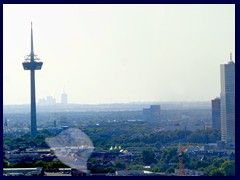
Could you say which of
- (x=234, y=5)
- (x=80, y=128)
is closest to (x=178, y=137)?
→ (x=80, y=128)

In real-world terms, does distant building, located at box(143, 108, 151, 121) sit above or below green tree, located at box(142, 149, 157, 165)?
above

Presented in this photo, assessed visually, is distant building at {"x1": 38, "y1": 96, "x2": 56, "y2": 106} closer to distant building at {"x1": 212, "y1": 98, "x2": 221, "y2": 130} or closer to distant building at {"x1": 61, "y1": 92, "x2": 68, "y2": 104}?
distant building at {"x1": 61, "y1": 92, "x2": 68, "y2": 104}

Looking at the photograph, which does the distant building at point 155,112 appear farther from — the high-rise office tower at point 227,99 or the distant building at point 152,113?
the high-rise office tower at point 227,99

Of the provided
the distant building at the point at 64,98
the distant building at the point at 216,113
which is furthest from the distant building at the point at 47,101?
the distant building at the point at 216,113

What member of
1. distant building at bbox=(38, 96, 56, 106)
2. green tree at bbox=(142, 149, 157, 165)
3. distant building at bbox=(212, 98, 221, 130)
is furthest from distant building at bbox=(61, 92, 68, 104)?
green tree at bbox=(142, 149, 157, 165)

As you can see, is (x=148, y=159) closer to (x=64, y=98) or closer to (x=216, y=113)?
(x=216, y=113)

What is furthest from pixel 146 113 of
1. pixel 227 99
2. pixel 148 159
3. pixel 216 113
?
pixel 148 159
